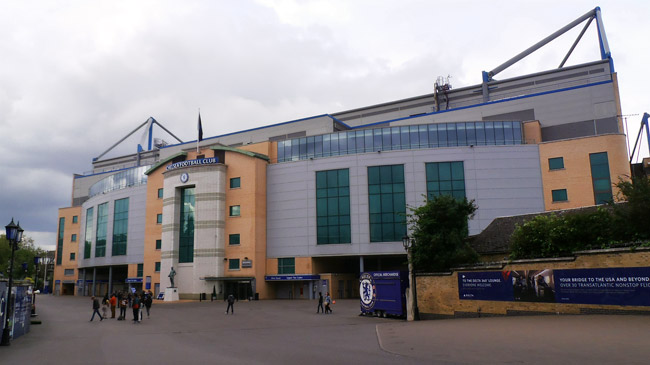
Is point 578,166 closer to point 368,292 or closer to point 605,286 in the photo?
point 368,292

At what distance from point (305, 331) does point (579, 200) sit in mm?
38163

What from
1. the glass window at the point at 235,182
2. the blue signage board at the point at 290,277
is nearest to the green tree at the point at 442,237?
the blue signage board at the point at 290,277

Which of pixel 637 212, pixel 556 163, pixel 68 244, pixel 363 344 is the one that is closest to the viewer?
pixel 363 344

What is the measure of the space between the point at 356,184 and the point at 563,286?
33.5 metres

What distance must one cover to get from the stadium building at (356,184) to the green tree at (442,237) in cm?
2269

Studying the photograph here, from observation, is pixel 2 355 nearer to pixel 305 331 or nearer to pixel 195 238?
pixel 305 331

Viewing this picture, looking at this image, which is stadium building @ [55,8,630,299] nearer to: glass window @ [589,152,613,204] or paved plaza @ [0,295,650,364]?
glass window @ [589,152,613,204]

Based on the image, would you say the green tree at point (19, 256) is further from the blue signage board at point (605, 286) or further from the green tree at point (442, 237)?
the blue signage board at point (605, 286)

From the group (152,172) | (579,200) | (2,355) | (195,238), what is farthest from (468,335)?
(152,172)

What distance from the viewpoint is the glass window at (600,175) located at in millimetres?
47878

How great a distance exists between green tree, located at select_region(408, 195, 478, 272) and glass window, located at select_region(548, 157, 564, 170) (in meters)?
26.3

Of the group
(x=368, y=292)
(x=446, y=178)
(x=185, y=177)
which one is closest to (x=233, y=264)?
(x=185, y=177)

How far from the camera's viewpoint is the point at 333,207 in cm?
5416

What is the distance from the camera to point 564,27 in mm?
70062
